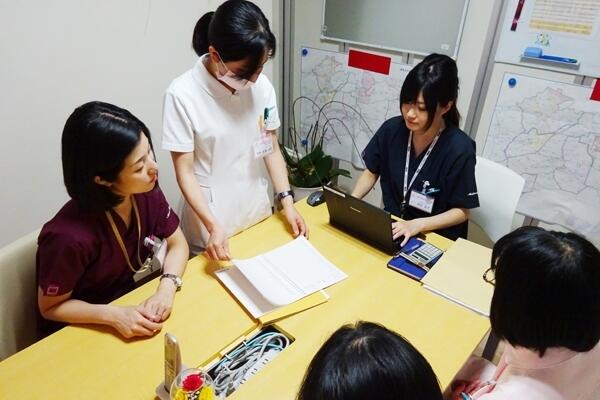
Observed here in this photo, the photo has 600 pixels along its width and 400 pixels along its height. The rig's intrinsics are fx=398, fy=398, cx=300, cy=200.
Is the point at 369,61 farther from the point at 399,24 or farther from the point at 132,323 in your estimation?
the point at 132,323

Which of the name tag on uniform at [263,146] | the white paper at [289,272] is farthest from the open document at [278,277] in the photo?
the name tag on uniform at [263,146]

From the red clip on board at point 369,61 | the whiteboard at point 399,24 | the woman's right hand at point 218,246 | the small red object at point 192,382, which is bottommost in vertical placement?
the woman's right hand at point 218,246

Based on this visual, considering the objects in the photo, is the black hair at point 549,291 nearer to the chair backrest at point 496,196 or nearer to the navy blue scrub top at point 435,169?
the navy blue scrub top at point 435,169

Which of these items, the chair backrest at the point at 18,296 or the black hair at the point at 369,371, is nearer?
the black hair at the point at 369,371

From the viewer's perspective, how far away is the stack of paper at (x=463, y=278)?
120 centimetres

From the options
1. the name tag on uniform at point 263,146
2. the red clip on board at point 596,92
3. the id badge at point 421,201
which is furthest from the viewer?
the red clip on board at point 596,92

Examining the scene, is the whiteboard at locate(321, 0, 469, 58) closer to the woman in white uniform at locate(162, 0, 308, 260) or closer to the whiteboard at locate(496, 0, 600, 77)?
the whiteboard at locate(496, 0, 600, 77)

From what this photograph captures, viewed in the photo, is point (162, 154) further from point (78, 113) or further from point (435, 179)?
point (435, 179)

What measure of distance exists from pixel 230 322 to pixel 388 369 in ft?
2.21

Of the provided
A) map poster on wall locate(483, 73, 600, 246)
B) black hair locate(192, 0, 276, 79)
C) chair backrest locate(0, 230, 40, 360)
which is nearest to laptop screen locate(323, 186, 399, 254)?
black hair locate(192, 0, 276, 79)

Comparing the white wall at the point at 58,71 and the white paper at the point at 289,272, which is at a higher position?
the white wall at the point at 58,71

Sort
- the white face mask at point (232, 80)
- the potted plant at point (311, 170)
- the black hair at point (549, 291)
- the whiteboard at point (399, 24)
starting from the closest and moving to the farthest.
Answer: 1. the black hair at point (549, 291)
2. the white face mask at point (232, 80)
3. the whiteboard at point (399, 24)
4. the potted plant at point (311, 170)

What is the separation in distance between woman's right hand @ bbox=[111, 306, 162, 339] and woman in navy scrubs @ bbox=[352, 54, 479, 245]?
2.80 ft

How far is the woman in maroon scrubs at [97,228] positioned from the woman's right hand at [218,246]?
5.8 inches
